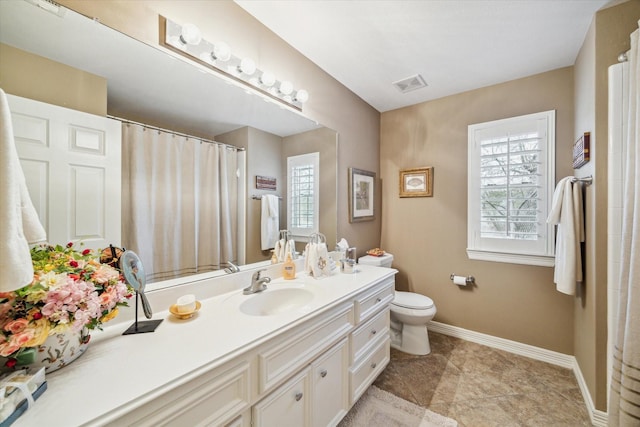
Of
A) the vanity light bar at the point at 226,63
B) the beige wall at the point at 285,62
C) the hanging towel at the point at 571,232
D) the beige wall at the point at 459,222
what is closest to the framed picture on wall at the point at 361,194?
the beige wall at the point at 285,62

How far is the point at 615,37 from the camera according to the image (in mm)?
1427

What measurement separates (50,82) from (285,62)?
131 centimetres

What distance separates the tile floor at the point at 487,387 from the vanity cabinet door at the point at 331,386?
59cm

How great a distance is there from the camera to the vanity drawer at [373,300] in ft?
4.95

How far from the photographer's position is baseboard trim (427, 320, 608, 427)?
59.2 inches

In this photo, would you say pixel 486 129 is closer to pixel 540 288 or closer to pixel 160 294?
pixel 540 288

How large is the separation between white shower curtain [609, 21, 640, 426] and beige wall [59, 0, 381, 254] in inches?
Result: 66.6

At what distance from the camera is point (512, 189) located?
220cm

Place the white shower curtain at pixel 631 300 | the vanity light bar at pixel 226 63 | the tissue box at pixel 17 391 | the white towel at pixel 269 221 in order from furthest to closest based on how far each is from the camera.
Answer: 1. the white towel at pixel 269 221
2. the vanity light bar at pixel 226 63
3. the white shower curtain at pixel 631 300
4. the tissue box at pixel 17 391

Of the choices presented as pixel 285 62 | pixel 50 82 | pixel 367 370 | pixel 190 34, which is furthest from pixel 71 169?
pixel 367 370

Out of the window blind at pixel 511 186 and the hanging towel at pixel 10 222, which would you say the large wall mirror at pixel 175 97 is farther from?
the window blind at pixel 511 186

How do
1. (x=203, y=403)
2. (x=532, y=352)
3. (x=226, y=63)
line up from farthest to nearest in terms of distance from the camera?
1. (x=532, y=352)
2. (x=226, y=63)
3. (x=203, y=403)

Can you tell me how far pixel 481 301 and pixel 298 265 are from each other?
6.04ft

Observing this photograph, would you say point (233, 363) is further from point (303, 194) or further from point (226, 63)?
point (226, 63)
